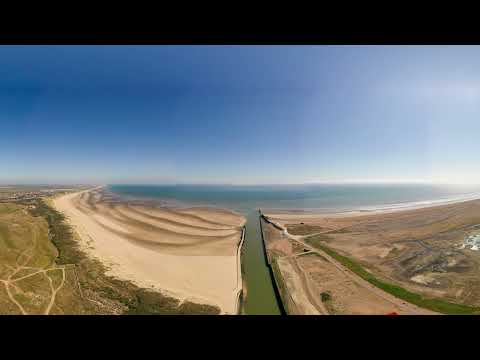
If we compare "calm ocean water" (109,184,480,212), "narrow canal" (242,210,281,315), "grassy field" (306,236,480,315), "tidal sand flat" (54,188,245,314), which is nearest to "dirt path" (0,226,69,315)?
"tidal sand flat" (54,188,245,314)

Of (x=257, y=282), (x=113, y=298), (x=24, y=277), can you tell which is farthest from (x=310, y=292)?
(x=24, y=277)

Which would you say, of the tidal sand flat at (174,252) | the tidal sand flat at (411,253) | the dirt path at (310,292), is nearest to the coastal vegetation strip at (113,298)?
the tidal sand flat at (174,252)

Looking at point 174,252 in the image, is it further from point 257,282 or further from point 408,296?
point 408,296

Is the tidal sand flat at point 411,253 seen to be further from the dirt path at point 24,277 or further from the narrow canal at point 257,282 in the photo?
the dirt path at point 24,277
